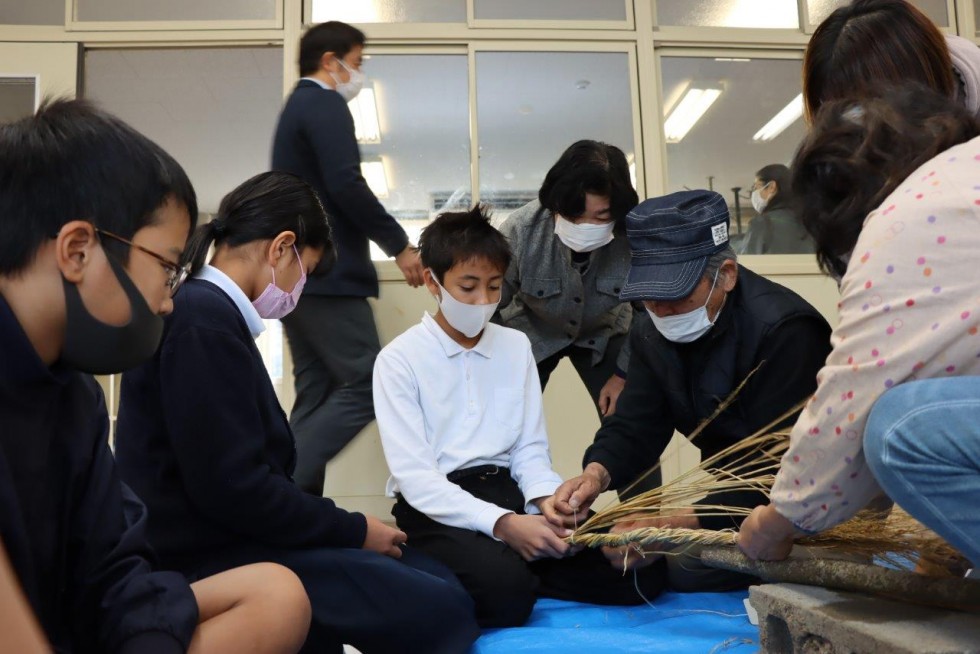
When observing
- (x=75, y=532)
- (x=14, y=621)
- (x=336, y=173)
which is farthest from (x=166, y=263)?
(x=336, y=173)

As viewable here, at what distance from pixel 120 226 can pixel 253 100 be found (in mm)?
3509

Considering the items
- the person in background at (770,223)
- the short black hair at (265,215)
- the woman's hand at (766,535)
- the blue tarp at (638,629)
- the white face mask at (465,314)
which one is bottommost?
the blue tarp at (638,629)

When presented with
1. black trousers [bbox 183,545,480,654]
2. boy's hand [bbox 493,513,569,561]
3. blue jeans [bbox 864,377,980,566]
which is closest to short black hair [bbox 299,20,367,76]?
boy's hand [bbox 493,513,569,561]

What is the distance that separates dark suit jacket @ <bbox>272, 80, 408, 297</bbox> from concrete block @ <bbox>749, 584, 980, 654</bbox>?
67.0 inches

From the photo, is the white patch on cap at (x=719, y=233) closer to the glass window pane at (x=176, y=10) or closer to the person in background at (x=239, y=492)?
the person in background at (x=239, y=492)

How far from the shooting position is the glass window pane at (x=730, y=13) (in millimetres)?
3967

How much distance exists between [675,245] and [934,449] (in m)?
1.02

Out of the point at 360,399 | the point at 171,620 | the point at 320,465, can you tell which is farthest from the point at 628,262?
the point at 171,620

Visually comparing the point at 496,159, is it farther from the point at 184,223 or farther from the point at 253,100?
the point at 184,223

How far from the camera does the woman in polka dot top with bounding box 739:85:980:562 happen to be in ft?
3.41

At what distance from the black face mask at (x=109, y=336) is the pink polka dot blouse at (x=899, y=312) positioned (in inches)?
33.1

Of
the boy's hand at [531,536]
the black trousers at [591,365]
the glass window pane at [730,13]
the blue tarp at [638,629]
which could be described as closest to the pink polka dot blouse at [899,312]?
the blue tarp at [638,629]

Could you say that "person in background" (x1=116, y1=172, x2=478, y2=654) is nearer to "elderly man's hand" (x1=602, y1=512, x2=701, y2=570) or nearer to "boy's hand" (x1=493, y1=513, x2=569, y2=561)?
"boy's hand" (x1=493, y1=513, x2=569, y2=561)

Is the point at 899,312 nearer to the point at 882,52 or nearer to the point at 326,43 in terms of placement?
the point at 882,52
